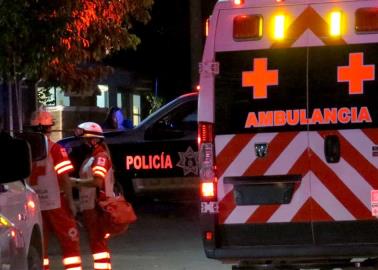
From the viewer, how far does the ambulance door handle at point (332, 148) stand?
6.23 m

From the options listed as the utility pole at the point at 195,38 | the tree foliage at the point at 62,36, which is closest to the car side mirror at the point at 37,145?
the tree foliage at the point at 62,36

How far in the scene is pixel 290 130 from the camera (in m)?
6.27

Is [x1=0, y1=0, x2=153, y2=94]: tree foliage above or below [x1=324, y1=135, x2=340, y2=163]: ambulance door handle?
above

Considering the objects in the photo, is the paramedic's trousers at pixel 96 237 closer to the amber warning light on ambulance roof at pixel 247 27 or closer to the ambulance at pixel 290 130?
the ambulance at pixel 290 130

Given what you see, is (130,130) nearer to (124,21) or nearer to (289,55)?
(124,21)

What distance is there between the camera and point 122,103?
27016mm

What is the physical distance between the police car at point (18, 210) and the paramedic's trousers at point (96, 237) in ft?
4.72

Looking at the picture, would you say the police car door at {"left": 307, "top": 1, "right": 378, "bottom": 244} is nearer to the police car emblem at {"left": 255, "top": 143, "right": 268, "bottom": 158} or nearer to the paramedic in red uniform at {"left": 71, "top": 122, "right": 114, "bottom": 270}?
the police car emblem at {"left": 255, "top": 143, "right": 268, "bottom": 158}

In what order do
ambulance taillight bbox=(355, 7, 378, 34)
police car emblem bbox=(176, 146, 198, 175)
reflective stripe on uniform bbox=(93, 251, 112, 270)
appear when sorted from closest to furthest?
ambulance taillight bbox=(355, 7, 378, 34)
reflective stripe on uniform bbox=(93, 251, 112, 270)
police car emblem bbox=(176, 146, 198, 175)

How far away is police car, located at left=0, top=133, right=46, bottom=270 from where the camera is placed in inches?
169

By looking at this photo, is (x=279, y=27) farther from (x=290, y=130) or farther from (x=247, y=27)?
(x=290, y=130)

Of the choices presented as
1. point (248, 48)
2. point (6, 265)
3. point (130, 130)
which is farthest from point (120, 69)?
point (6, 265)

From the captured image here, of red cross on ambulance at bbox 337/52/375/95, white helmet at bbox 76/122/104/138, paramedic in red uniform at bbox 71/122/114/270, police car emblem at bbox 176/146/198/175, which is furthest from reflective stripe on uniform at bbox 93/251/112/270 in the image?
police car emblem at bbox 176/146/198/175

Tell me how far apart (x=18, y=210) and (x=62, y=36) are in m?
4.46
